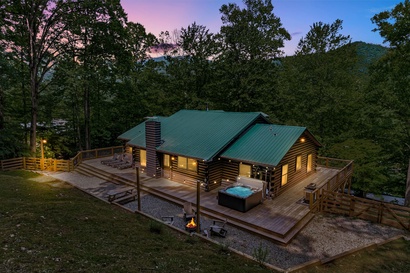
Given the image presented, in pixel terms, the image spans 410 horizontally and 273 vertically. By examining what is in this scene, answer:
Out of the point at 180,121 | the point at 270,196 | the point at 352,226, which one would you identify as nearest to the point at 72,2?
the point at 180,121

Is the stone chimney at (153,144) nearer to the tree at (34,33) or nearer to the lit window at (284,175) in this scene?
the lit window at (284,175)

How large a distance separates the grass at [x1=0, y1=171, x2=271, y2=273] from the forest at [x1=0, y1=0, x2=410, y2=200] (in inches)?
573

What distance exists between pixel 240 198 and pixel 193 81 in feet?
65.8

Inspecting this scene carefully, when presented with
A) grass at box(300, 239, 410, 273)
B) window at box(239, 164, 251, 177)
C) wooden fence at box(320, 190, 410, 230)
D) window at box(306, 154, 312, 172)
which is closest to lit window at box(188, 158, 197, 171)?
→ window at box(239, 164, 251, 177)

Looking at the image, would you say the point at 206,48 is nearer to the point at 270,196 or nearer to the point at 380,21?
the point at 380,21

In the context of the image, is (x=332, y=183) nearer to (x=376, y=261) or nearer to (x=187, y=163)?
(x=376, y=261)

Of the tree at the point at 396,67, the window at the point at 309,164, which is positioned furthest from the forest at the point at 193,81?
the window at the point at 309,164

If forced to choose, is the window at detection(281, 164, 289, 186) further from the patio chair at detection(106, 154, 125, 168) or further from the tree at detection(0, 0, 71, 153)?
the tree at detection(0, 0, 71, 153)

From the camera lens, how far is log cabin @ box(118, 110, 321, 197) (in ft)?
45.7

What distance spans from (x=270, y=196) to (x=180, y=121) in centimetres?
1049

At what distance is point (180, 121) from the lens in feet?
67.9

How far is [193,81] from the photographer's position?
29.0 m

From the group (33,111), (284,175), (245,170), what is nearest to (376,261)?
(284,175)

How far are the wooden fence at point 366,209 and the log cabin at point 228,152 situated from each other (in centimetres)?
269
